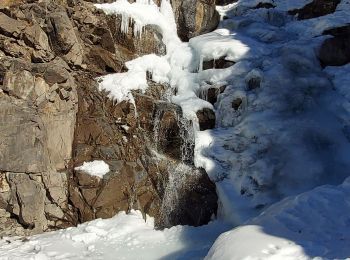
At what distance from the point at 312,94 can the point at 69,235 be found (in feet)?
20.3

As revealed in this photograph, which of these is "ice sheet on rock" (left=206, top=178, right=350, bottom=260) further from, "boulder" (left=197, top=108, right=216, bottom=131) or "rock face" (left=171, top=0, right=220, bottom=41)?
"rock face" (left=171, top=0, right=220, bottom=41)

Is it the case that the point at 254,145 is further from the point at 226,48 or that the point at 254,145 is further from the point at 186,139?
the point at 226,48

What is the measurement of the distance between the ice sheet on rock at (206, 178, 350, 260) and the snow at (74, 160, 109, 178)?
3.98m

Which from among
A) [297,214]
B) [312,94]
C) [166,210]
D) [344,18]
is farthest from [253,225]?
[344,18]

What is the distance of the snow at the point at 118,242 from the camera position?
275 inches

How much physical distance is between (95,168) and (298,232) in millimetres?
4836

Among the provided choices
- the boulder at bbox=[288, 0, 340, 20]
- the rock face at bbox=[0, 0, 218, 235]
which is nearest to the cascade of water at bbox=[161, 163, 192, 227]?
the rock face at bbox=[0, 0, 218, 235]

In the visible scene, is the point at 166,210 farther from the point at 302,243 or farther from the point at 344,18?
the point at 344,18

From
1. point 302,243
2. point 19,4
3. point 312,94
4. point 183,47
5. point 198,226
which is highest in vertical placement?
point 19,4

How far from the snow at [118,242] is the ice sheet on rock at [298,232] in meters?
→ 2.05

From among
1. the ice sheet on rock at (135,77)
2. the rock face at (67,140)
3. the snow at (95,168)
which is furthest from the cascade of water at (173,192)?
the ice sheet on rock at (135,77)

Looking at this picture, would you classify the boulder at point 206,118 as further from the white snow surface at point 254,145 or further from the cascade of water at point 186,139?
the cascade of water at point 186,139

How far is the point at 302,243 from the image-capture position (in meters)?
4.52

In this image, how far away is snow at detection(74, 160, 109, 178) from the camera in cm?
848
